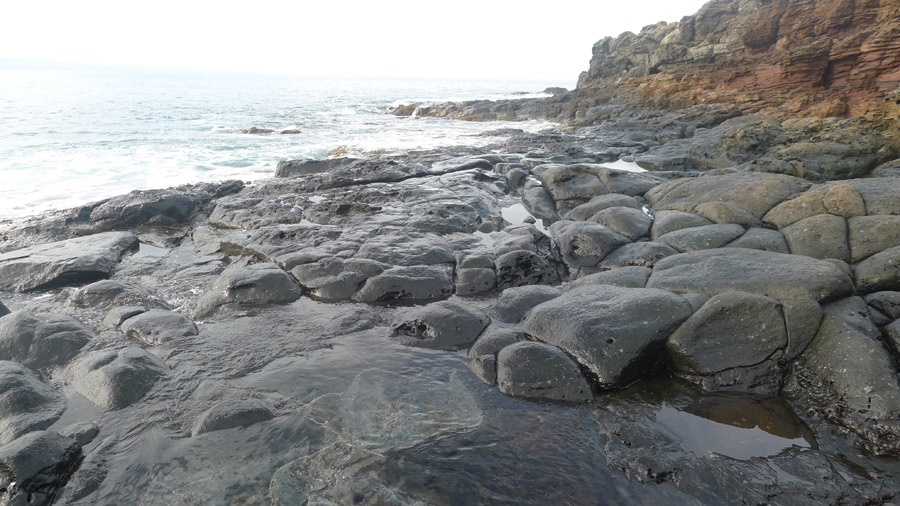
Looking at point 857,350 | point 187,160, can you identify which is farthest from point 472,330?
point 187,160

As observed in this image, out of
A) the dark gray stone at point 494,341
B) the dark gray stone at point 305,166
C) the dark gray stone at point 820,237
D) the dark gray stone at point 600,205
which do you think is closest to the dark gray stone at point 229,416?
the dark gray stone at point 494,341

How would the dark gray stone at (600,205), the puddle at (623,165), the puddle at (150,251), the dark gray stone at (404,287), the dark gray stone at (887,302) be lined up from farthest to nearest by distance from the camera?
the puddle at (623,165) < the dark gray stone at (600,205) < the puddle at (150,251) < the dark gray stone at (404,287) < the dark gray stone at (887,302)

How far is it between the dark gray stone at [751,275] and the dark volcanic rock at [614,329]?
19.2 inches

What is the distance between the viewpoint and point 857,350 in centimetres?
403

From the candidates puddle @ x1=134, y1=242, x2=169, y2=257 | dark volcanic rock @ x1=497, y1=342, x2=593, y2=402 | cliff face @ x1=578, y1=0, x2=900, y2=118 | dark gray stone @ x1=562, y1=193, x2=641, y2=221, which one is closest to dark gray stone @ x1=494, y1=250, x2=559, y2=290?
dark volcanic rock @ x1=497, y1=342, x2=593, y2=402

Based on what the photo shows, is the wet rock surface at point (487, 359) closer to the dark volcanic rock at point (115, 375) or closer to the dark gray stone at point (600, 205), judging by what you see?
the dark volcanic rock at point (115, 375)

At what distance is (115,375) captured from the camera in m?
4.32

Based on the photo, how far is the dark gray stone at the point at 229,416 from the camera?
3881mm

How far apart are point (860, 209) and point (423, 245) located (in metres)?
6.26

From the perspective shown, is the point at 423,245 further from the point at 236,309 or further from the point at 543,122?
the point at 543,122

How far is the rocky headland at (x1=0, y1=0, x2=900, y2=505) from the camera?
11.3 ft

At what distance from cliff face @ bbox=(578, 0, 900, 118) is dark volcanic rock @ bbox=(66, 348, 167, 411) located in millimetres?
15174

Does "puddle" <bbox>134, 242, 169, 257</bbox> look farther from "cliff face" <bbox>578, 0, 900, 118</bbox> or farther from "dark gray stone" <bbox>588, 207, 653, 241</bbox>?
"cliff face" <bbox>578, 0, 900, 118</bbox>

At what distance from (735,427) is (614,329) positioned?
4.21ft
